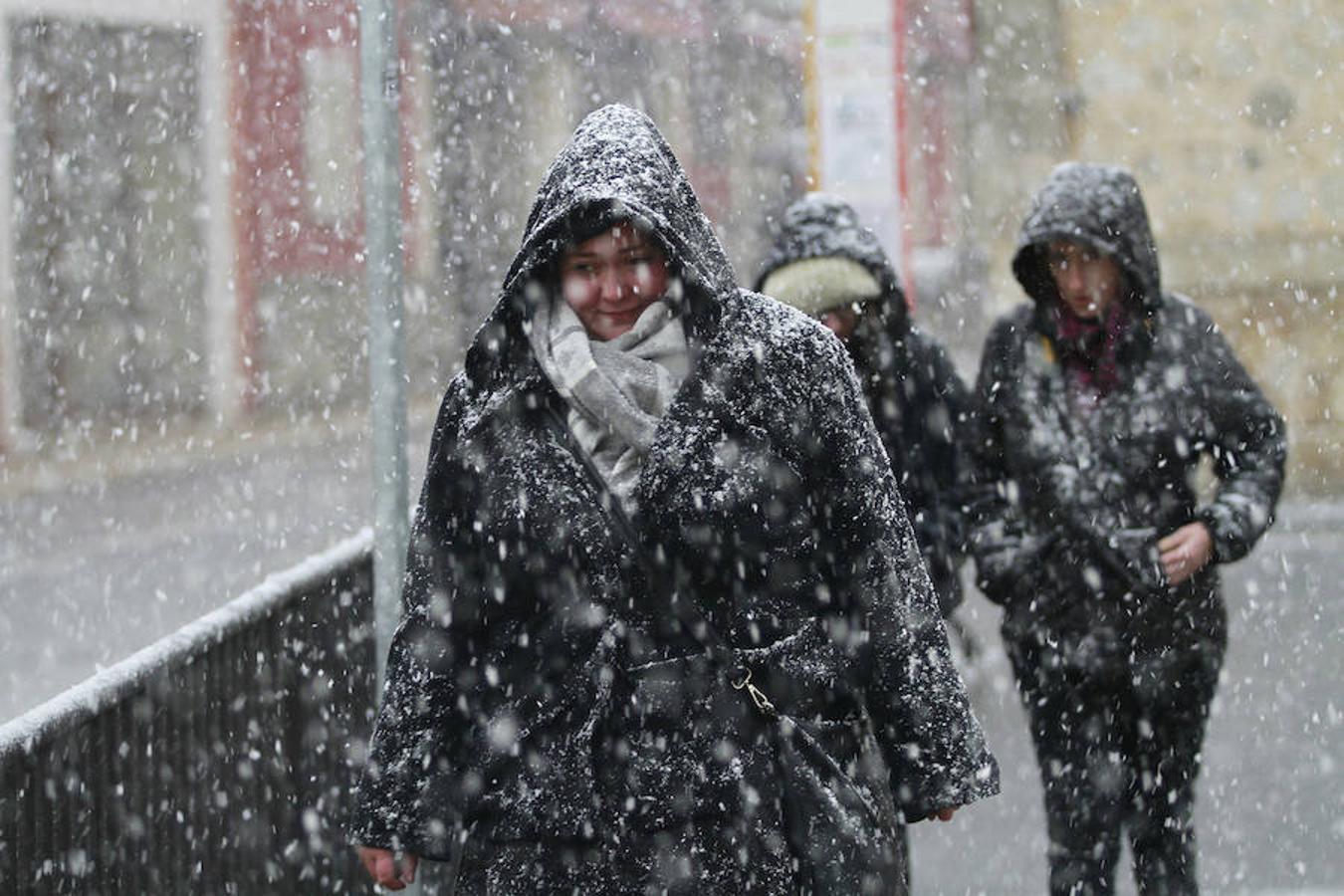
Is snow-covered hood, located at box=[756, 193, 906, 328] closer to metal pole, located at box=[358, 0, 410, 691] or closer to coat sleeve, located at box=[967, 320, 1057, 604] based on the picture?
coat sleeve, located at box=[967, 320, 1057, 604]

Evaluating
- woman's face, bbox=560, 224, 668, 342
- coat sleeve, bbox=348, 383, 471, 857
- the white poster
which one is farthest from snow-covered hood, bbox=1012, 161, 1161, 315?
the white poster

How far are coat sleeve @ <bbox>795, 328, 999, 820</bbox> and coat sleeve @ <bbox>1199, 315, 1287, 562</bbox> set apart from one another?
5.99ft

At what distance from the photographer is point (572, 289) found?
340 centimetres

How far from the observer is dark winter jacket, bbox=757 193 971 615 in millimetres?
5430

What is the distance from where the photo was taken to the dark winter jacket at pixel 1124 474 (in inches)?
197

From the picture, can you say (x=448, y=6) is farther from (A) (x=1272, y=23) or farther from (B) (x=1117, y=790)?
(B) (x=1117, y=790)

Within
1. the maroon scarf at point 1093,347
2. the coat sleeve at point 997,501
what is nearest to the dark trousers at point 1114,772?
the coat sleeve at point 997,501

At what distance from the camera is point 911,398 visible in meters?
5.48

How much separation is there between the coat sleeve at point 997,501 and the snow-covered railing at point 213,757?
1.62 metres

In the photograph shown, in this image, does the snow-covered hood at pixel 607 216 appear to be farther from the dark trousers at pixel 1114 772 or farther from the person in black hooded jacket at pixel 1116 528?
the dark trousers at pixel 1114 772

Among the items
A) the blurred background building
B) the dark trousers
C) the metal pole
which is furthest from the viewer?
the blurred background building

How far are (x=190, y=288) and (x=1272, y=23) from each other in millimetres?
11789

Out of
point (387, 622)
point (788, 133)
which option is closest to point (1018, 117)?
point (387, 622)

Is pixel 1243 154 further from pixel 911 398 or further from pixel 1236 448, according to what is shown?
pixel 1236 448
